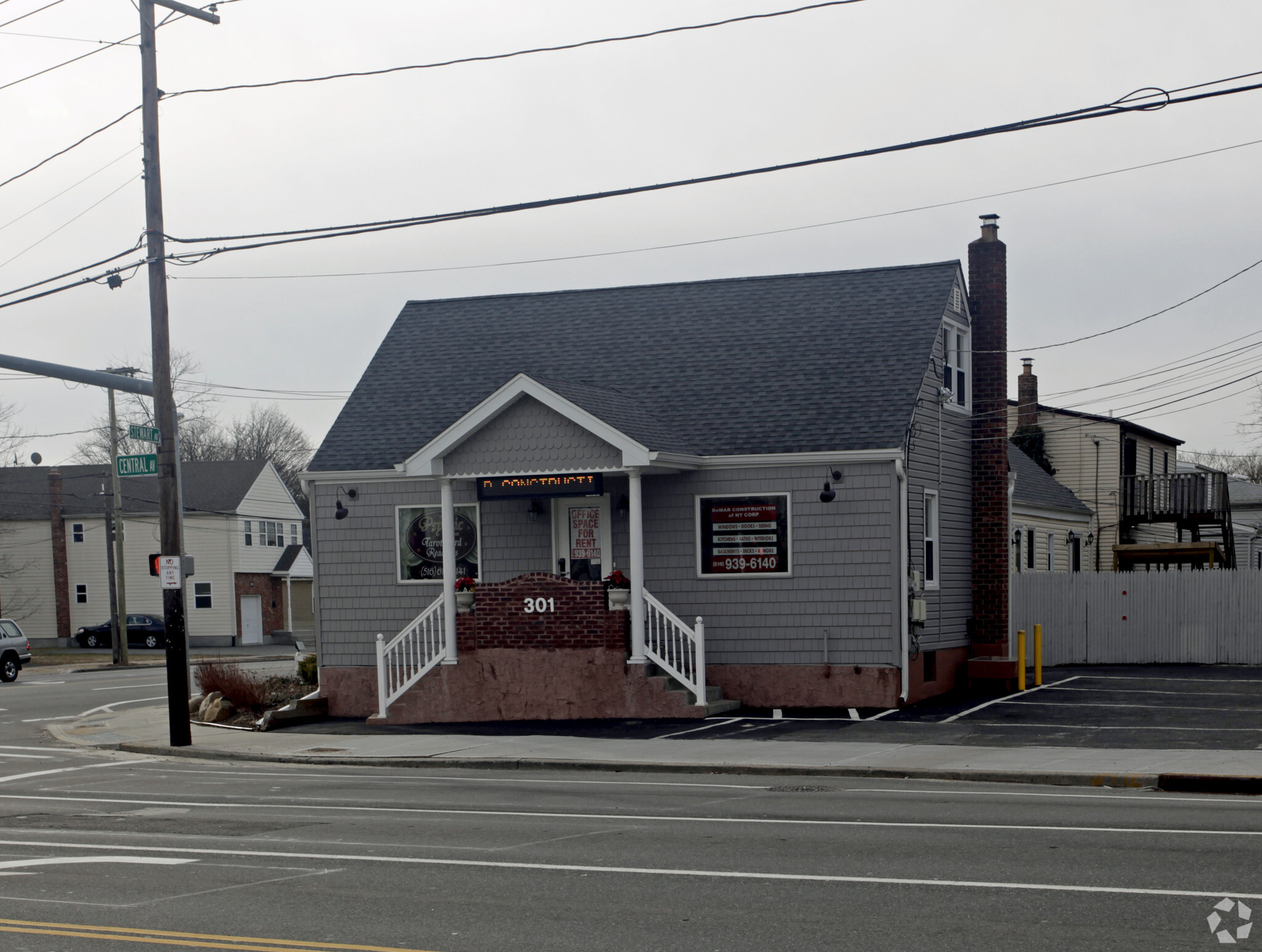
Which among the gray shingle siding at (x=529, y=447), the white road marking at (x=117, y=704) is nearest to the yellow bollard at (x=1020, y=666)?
the gray shingle siding at (x=529, y=447)

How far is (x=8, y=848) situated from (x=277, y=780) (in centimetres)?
486

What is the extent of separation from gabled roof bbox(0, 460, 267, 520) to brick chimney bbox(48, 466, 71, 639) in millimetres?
479

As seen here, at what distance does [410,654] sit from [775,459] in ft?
22.5

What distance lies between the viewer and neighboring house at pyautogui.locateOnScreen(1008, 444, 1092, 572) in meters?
34.2

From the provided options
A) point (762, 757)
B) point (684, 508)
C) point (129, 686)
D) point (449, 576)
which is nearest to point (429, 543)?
point (449, 576)

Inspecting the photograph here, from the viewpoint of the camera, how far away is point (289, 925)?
304 inches

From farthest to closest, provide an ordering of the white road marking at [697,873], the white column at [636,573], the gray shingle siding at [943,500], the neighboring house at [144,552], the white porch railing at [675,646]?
the neighboring house at [144,552], the gray shingle siding at [943,500], the white column at [636,573], the white porch railing at [675,646], the white road marking at [697,873]

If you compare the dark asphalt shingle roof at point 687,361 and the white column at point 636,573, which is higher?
the dark asphalt shingle roof at point 687,361

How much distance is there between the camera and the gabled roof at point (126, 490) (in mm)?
59938

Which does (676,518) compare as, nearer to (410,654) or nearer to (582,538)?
(582,538)

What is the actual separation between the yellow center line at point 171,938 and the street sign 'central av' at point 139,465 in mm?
12711

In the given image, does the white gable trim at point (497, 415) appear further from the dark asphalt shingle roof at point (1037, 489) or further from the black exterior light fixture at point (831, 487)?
the dark asphalt shingle roof at point (1037, 489)

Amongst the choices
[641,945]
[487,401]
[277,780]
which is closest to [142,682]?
[487,401]

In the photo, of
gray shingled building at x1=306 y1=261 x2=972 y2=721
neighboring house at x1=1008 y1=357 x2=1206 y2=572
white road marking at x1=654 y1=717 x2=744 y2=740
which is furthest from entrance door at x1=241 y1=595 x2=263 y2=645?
white road marking at x1=654 y1=717 x2=744 y2=740
